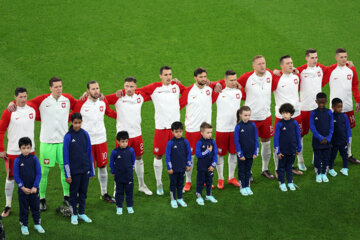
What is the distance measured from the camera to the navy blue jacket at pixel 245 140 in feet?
32.5

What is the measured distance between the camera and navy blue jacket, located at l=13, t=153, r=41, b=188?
28.0 ft

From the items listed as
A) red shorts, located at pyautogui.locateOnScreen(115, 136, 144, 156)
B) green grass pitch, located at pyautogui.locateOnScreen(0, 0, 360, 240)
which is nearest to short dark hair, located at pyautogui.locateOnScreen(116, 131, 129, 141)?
red shorts, located at pyautogui.locateOnScreen(115, 136, 144, 156)

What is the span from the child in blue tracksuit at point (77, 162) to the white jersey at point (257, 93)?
3117 millimetres

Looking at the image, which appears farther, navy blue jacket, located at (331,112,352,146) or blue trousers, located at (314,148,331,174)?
navy blue jacket, located at (331,112,352,146)

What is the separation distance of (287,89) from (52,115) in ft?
14.0

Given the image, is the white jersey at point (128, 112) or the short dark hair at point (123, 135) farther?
the white jersey at point (128, 112)

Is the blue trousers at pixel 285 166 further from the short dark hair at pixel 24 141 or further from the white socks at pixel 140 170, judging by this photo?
the short dark hair at pixel 24 141

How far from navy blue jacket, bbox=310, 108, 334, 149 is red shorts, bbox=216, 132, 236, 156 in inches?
58.2

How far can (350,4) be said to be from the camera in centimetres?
1820

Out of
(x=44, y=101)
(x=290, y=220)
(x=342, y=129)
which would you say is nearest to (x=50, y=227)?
(x=44, y=101)

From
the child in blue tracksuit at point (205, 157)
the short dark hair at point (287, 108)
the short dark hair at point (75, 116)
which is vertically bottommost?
the child in blue tracksuit at point (205, 157)

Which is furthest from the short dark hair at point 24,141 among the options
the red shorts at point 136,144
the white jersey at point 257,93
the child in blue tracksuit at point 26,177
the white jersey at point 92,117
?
the white jersey at point 257,93

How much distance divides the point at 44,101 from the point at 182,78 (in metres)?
6.17

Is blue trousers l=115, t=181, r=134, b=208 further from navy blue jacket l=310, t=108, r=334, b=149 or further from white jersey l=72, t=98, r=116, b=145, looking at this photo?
navy blue jacket l=310, t=108, r=334, b=149
